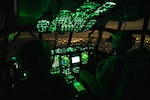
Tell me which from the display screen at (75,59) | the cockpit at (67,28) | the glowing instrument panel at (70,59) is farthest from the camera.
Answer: the display screen at (75,59)

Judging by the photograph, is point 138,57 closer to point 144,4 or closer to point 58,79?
point 58,79

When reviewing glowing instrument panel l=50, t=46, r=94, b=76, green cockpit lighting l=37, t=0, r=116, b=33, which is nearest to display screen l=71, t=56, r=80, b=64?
glowing instrument panel l=50, t=46, r=94, b=76

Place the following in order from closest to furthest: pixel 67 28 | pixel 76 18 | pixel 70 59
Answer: pixel 76 18 < pixel 67 28 < pixel 70 59

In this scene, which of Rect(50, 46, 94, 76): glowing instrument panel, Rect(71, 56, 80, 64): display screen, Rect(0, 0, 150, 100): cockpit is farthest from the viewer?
Rect(71, 56, 80, 64): display screen

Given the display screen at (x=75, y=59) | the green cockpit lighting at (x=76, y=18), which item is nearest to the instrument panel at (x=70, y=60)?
the display screen at (x=75, y=59)

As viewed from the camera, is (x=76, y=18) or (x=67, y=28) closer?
(x=76, y=18)

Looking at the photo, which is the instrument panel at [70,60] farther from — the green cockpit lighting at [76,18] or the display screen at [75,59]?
the green cockpit lighting at [76,18]

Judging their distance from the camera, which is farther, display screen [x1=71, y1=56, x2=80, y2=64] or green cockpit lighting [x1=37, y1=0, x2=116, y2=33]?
display screen [x1=71, y1=56, x2=80, y2=64]

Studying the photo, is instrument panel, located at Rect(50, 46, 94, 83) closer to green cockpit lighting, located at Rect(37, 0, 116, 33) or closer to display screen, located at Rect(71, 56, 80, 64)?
display screen, located at Rect(71, 56, 80, 64)

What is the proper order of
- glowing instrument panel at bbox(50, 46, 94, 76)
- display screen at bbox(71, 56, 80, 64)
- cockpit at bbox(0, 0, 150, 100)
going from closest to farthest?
1. cockpit at bbox(0, 0, 150, 100)
2. glowing instrument panel at bbox(50, 46, 94, 76)
3. display screen at bbox(71, 56, 80, 64)

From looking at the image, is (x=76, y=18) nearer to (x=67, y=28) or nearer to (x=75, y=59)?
(x=67, y=28)

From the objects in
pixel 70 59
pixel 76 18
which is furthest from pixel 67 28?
pixel 70 59

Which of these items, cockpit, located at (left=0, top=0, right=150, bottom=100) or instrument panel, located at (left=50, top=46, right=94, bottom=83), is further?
instrument panel, located at (left=50, top=46, right=94, bottom=83)

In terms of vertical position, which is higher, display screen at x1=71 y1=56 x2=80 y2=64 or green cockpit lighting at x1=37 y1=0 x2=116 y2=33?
green cockpit lighting at x1=37 y1=0 x2=116 y2=33
